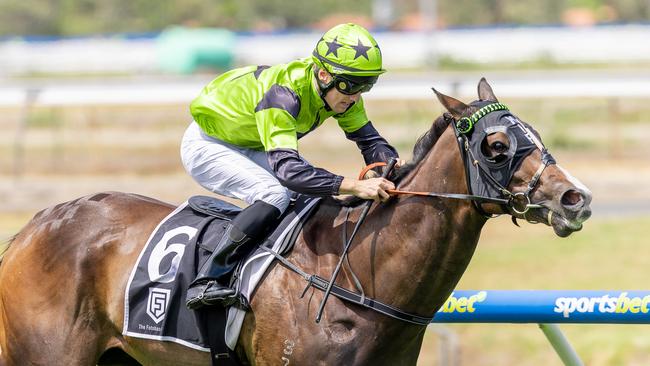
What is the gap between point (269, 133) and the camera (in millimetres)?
4586

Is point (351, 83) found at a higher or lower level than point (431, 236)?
higher

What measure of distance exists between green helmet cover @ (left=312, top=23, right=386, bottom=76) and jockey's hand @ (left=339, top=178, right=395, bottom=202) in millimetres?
489

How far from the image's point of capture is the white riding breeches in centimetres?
484

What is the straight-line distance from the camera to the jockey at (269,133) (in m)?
4.53

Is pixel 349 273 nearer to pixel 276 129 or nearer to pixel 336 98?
pixel 276 129

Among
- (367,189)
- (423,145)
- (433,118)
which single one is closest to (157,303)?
(367,189)

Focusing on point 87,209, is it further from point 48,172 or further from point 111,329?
point 48,172

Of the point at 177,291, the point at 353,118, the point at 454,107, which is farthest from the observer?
the point at 353,118

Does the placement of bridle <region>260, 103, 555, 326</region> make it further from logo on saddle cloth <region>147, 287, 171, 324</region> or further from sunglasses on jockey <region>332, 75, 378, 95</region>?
logo on saddle cloth <region>147, 287, 171, 324</region>

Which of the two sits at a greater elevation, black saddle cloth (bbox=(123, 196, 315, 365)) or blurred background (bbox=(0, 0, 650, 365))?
blurred background (bbox=(0, 0, 650, 365))

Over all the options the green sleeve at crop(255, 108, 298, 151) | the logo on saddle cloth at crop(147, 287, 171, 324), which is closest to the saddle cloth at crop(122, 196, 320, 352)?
the logo on saddle cloth at crop(147, 287, 171, 324)

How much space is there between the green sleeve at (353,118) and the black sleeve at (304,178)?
2.47ft

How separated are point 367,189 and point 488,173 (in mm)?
538

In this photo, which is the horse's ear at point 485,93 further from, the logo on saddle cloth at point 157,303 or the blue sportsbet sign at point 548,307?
the logo on saddle cloth at point 157,303
